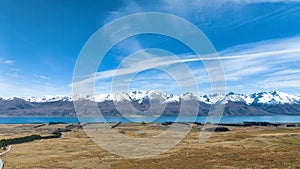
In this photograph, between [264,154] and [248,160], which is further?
[264,154]

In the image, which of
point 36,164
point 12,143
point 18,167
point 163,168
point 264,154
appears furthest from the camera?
point 12,143

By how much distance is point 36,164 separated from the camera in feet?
237

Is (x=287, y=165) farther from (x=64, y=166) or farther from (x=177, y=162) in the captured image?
(x=64, y=166)

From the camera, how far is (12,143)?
129m

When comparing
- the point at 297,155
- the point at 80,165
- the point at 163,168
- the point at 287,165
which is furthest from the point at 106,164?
the point at 297,155

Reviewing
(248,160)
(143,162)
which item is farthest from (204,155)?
(143,162)

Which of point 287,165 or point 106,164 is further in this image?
point 106,164

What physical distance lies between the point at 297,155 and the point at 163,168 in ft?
119

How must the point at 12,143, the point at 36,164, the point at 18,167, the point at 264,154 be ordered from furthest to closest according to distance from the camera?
the point at 12,143
the point at 264,154
the point at 36,164
the point at 18,167

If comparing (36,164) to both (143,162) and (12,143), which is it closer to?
(143,162)

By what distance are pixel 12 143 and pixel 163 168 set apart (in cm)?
8984

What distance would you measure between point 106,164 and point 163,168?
14.1 m

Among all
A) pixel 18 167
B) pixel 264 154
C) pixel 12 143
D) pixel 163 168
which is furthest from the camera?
pixel 12 143

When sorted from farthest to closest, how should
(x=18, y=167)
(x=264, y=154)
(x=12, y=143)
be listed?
(x=12, y=143) < (x=264, y=154) < (x=18, y=167)
